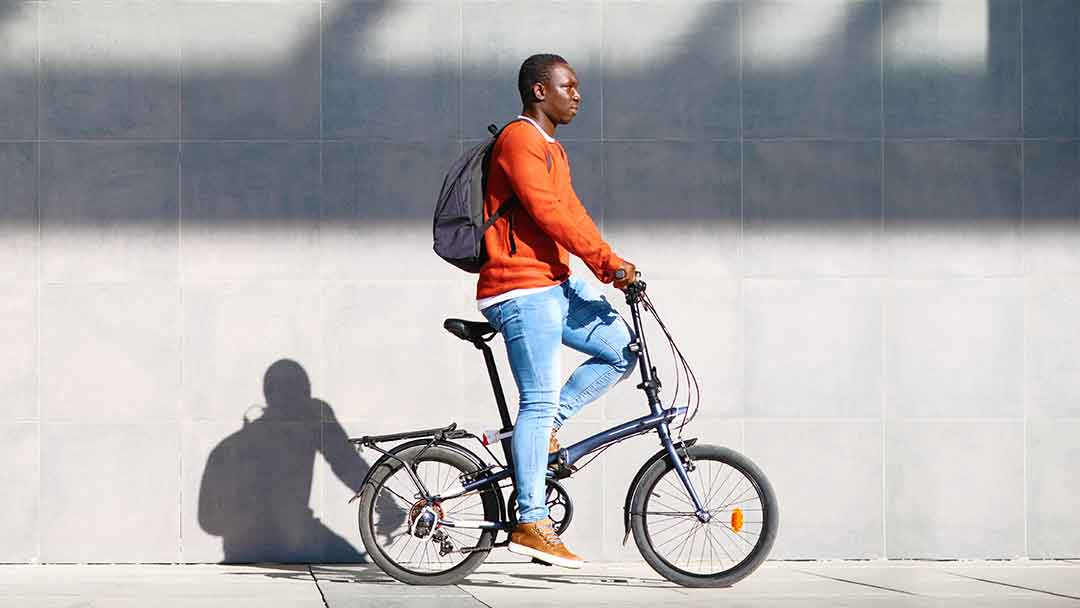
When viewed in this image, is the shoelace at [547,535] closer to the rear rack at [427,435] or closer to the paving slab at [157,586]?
the rear rack at [427,435]

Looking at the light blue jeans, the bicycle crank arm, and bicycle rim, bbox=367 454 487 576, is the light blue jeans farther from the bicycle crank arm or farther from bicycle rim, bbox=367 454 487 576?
bicycle rim, bbox=367 454 487 576

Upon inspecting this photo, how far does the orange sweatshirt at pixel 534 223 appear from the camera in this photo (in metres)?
5.67

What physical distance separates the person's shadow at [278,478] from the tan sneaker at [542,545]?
1.26m

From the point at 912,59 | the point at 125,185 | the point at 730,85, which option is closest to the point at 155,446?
the point at 125,185

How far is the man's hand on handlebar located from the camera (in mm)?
5668

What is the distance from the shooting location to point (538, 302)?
5.82m

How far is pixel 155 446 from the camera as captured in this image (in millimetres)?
6863

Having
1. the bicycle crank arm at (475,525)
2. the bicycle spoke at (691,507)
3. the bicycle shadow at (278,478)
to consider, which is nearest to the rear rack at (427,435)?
the bicycle crank arm at (475,525)

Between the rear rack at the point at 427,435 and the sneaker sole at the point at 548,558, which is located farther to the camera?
the rear rack at the point at 427,435

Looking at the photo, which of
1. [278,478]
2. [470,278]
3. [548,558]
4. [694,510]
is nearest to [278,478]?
[278,478]

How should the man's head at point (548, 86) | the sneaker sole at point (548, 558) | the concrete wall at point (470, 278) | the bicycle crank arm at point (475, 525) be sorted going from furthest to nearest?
the concrete wall at point (470, 278)
the bicycle crank arm at point (475, 525)
the man's head at point (548, 86)
the sneaker sole at point (548, 558)

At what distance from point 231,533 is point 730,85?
2.94 metres

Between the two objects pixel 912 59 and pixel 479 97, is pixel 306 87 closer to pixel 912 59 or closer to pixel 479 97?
pixel 479 97

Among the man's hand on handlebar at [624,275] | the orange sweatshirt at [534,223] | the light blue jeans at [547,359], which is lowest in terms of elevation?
the light blue jeans at [547,359]
